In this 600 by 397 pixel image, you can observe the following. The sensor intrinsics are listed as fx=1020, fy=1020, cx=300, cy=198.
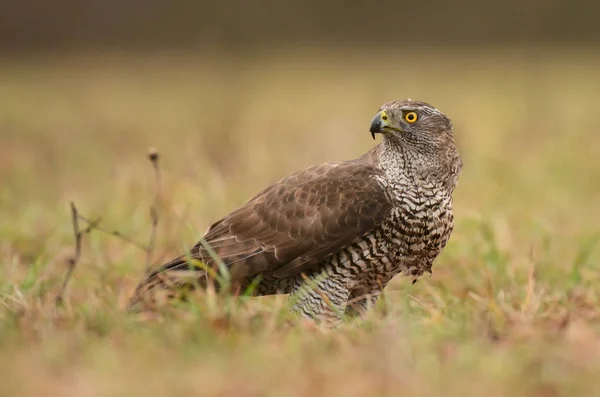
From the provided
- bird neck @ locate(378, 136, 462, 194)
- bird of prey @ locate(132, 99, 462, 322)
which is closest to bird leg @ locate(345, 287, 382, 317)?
bird of prey @ locate(132, 99, 462, 322)

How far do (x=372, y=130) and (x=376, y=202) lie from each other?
0.35 meters

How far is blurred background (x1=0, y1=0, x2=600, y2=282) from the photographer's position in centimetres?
760

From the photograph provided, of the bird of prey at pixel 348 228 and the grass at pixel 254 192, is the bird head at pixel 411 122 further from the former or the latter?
the grass at pixel 254 192

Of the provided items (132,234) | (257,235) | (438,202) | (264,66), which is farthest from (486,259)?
(264,66)

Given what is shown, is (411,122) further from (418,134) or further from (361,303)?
(361,303)

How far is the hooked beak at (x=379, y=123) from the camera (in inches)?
181

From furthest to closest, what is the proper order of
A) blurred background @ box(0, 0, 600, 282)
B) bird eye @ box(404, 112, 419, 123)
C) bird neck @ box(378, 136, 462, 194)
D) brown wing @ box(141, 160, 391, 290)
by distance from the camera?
blurred background @ box(0, 0, 600, 282)
bird eye @ box(404, 112, 419, 123)
bird neck @ box(378, 136, 462, 194)
brown wing @ box(141, 160, 391, 290)

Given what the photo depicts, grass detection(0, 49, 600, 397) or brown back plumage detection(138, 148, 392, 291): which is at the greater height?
brown back plumage detection(138, 148, 392, 291)

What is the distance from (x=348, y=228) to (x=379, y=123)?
21.0 inches

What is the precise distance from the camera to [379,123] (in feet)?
15.1

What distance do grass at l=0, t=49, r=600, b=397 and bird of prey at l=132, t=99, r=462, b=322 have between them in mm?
160

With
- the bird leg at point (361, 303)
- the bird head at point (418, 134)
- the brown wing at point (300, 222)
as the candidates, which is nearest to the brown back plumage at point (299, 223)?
the brown wing at point (300, 222)

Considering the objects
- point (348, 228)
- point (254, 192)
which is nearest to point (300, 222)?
point (348, 228)

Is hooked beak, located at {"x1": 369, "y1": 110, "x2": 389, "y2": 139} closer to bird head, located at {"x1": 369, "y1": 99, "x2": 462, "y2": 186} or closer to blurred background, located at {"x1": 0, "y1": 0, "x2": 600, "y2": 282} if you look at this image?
bird head, located at {"x1": 369, "y1": 99, "x2": 462, "y2": 186}
